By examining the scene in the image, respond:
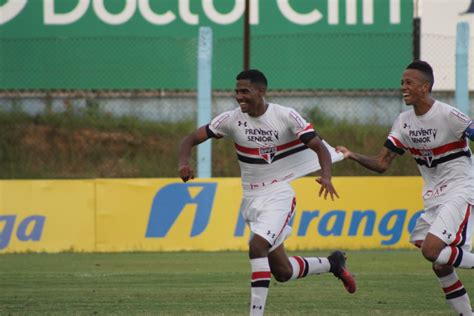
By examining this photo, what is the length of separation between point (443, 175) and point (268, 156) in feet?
5.12

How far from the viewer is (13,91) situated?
20.9 meters

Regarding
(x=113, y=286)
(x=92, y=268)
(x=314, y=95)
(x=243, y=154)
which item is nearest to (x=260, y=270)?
(x=243, y=154)

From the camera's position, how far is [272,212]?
9.86 metres

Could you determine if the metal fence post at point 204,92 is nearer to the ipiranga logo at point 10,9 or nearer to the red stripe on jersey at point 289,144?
the ipiranga logo at point 10,9

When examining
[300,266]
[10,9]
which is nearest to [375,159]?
[300,266]

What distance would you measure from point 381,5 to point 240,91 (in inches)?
539

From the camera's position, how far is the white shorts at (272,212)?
9.74 m

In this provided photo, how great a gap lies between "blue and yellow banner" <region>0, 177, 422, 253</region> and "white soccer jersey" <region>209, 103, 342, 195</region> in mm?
6660

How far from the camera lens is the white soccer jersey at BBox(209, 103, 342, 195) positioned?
1005cm

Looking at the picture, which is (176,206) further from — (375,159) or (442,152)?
(442,152)

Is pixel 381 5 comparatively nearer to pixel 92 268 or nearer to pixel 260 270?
pixel 92 268

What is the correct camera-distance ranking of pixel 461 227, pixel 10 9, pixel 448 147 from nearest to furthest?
pixel 461 227 < pixel 448 147 < pixel 10 9

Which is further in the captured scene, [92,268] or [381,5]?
[381,5]

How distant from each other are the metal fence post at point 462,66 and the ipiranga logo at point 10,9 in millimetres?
9362
